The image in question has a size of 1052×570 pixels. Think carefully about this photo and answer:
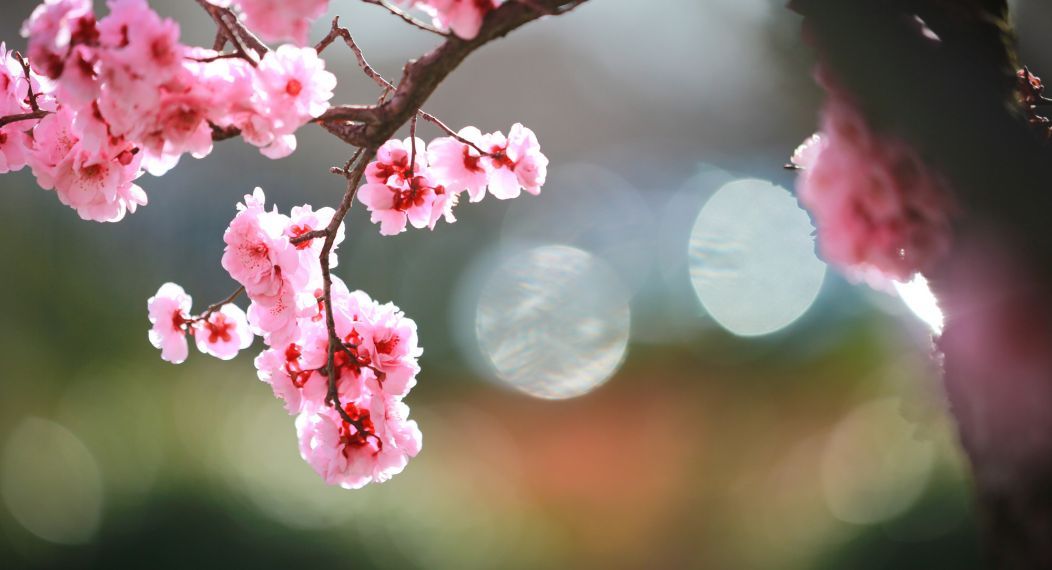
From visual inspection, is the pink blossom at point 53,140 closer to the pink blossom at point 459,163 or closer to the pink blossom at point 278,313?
the pink blossom at point 278,313

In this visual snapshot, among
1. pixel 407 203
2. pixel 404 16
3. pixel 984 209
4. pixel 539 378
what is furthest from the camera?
pixel 539 378

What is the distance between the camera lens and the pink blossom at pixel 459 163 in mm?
1265

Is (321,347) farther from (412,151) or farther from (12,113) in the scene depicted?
(12,113)

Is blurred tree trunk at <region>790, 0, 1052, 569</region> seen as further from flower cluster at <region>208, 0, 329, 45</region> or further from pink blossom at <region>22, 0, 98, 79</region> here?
pink blossom at <region>22, 0, 98, 79</region>

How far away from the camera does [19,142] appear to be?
115 cm

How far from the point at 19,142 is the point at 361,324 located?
0.54 meters

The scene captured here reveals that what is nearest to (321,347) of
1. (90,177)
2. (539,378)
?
(90,177)

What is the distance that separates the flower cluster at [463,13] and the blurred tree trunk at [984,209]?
0.36 metres

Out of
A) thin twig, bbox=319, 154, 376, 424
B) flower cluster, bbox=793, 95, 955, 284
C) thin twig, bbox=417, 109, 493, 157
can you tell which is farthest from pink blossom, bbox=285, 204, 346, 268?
flower cluster, bbox=793, 95, 955, 284

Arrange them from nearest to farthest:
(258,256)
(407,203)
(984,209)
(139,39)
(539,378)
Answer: (984,209) < (139,39) < (258,256) < (407,203) < (539,378)

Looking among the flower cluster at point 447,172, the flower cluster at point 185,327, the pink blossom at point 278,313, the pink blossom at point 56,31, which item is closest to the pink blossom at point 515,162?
the flower cluster at point 447,172

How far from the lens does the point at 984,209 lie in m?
0.67

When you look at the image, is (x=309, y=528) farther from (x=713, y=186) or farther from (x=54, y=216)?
(x=713, y=186)

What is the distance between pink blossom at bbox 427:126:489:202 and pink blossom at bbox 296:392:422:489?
1.16 ft
